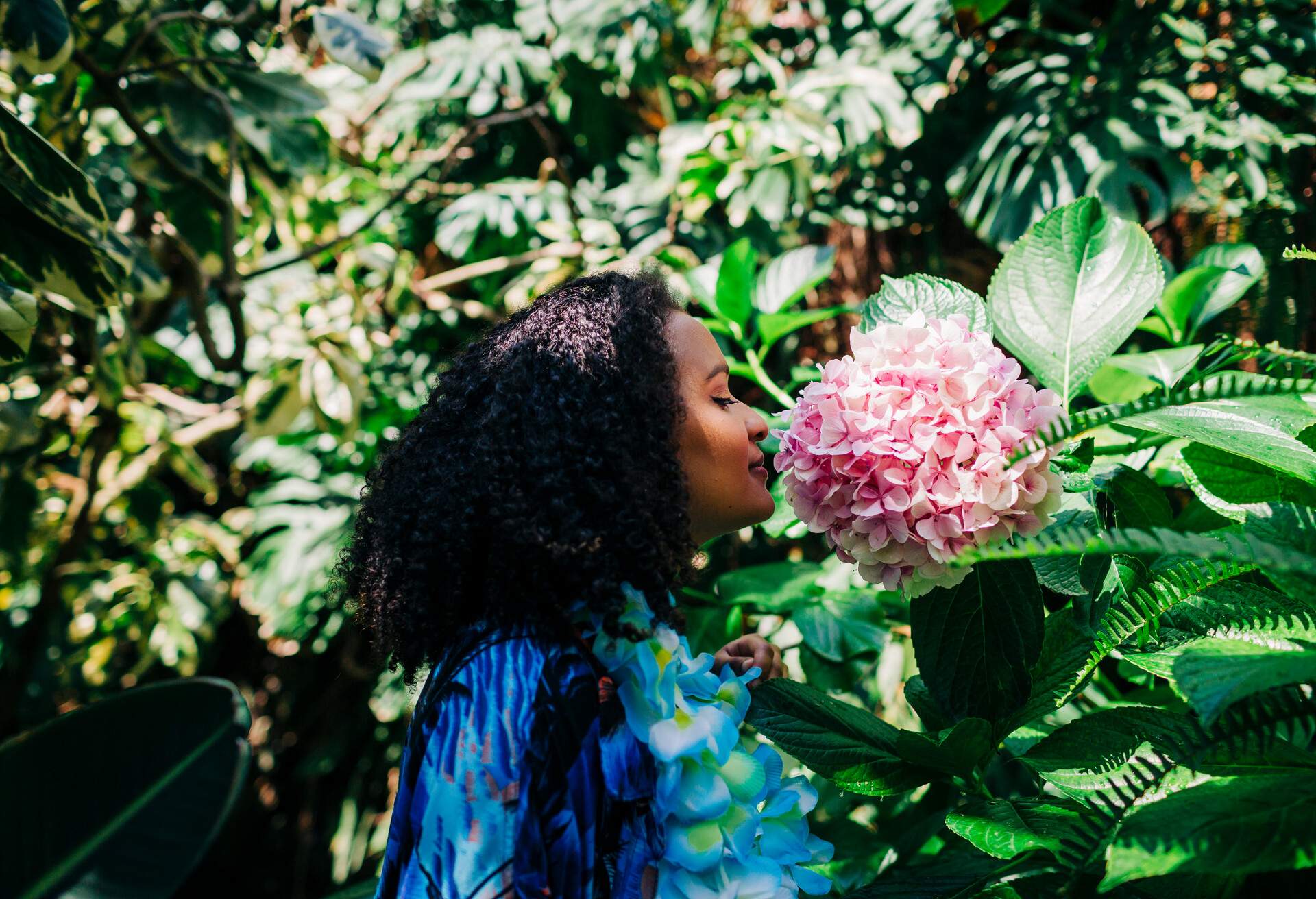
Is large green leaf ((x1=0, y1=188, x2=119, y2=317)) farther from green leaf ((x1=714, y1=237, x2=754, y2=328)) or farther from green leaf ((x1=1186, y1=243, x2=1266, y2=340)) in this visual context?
green leaf ((x1=1186, y1=243, x2=1266, y2=340))

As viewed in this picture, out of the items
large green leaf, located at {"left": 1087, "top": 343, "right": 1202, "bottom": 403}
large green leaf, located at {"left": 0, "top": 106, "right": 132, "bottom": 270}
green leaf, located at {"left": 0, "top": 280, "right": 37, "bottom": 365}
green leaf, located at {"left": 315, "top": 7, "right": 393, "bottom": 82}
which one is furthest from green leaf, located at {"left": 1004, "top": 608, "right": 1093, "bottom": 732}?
green leaf, located at {"left": 315, "top": 7, "right": 393, "bottom": 82}

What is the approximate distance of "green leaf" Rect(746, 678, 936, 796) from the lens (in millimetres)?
691

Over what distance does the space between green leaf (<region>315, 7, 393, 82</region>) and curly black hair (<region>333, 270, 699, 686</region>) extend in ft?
2.94

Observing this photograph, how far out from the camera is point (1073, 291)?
29.7 inches

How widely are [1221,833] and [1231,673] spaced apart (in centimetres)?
8

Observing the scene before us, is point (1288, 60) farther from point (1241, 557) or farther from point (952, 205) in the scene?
point (1241, 557)

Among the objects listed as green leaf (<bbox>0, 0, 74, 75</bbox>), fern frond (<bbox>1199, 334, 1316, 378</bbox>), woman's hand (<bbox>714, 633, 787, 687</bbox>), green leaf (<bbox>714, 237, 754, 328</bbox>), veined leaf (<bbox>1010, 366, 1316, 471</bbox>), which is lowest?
woman's hand (<bbox>714, 633, 787, 687</bbox>)

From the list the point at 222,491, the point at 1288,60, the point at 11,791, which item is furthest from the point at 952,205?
the point at 222,491

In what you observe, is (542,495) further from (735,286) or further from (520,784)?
(735,286)

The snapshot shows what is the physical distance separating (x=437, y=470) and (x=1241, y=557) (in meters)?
0.59

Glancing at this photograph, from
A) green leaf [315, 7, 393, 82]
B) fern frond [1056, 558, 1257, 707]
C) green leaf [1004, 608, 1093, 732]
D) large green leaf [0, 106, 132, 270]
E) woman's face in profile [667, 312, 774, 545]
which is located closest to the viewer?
fern frond [1056, 558, 1257, 707]

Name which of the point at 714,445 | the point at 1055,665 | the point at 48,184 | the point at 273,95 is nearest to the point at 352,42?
the point at 273,95

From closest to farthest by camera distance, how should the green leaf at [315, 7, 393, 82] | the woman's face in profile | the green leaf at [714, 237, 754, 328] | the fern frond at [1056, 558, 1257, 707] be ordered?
1. the fern frond at [1056, 558, 1257, 707]
2. the woman's face in profile
3. the green leaf at [714, 237, 754, 328]
4. the green leaf at [315, 7, 393, 82]

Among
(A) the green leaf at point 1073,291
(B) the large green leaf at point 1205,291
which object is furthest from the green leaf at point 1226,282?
(A) the green leaf at point 1073,291
